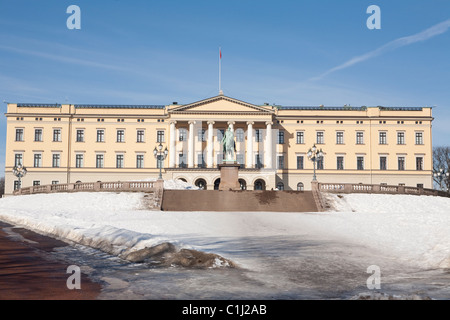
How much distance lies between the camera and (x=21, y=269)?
10.7m

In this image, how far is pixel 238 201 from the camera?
1524 inches

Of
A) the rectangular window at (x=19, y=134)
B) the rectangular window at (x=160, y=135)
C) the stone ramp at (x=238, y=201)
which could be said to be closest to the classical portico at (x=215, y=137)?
the rectangular window at (x=160, y=135)

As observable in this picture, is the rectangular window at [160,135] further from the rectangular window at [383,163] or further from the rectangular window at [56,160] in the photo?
the rectangular window at [383,163]

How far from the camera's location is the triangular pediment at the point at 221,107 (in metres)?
69.7

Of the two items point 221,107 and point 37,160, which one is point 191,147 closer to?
point 221,107

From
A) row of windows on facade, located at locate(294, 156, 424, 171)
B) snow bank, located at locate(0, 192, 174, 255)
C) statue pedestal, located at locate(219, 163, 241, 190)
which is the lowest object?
snow bank, located at locate(0, 192, 174, 255)

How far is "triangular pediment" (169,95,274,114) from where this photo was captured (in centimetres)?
6969

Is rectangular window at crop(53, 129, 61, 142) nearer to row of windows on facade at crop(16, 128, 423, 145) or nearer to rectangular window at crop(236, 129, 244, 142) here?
row of windows on facade at crop(16, 128, 423, 145)

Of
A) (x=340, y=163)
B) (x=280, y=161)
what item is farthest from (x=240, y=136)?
(x=340, y=163)

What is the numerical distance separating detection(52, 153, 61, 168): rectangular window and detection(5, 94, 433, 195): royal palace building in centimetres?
15

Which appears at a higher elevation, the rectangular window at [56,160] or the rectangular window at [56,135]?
the rectangular window at [56,135]

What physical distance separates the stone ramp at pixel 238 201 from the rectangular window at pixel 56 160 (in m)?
37.5

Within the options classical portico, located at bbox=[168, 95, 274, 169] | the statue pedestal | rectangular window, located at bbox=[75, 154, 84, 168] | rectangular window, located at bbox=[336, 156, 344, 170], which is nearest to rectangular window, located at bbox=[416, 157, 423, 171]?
rectangular window, located at bbox=[336, 156, 344, 170]
